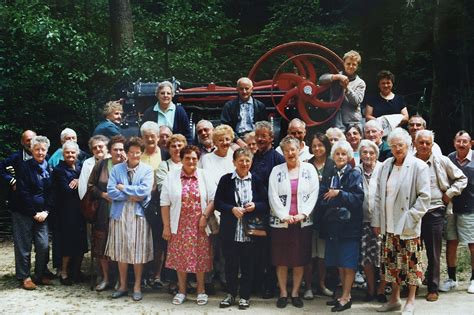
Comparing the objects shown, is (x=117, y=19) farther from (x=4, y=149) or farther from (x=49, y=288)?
(x=49, y=288)

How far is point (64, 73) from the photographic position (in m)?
12.0

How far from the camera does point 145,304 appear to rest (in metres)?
6.24

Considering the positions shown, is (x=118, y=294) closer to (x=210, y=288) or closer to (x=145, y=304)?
(x=145, y=304)

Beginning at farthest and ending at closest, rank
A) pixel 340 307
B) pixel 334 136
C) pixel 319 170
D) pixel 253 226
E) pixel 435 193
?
pixel 334 136 < pixel 319 170 < pixel 435 193 < pixel 253 226 < pixel 340 307

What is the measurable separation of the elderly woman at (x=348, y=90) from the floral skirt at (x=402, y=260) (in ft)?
6.70

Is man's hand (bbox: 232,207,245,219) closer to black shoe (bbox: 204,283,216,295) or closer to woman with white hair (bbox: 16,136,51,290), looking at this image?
black shoe (bbox: 204,283,216,295)

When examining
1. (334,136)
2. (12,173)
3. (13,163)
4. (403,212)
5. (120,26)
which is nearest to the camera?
(403,212)

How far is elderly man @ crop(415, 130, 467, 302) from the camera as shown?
6.18 meters

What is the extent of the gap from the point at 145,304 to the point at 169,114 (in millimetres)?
2281

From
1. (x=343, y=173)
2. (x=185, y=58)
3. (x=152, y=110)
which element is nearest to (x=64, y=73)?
(x=185, y=58)

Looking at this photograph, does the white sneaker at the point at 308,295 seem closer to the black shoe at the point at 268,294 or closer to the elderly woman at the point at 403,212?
the black shoe at the point at 268,294

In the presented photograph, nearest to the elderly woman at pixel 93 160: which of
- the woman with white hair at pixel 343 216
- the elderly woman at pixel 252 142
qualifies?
the elderly woman at pixel 252 142

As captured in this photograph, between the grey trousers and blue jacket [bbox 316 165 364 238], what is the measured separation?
3.11 m

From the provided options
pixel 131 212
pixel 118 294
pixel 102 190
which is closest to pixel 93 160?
pixel 102 190
